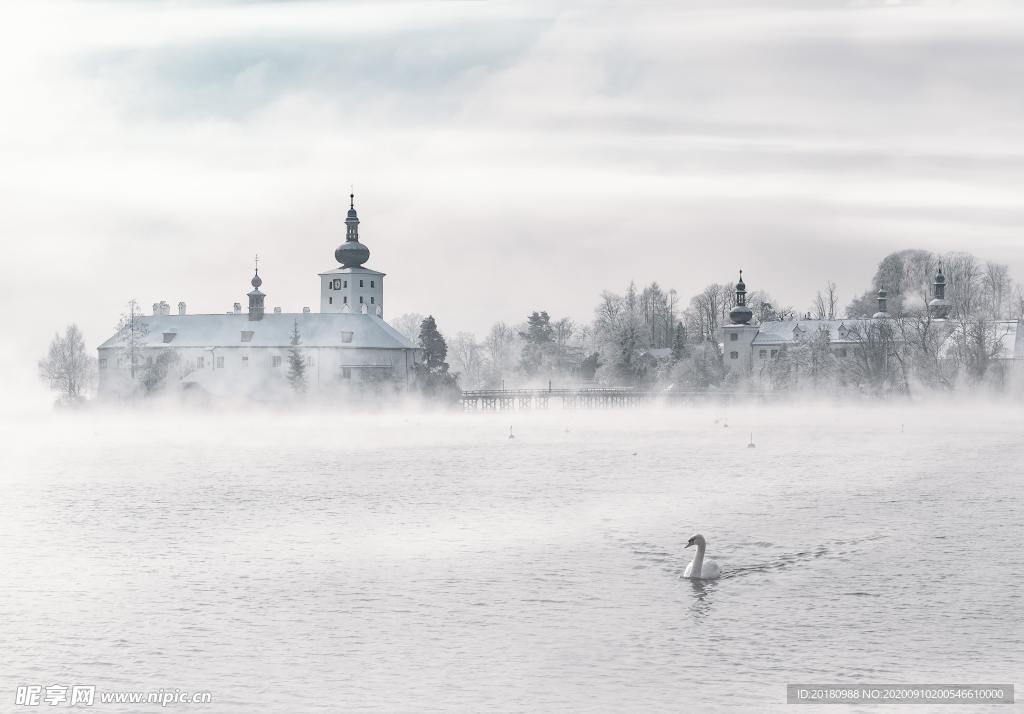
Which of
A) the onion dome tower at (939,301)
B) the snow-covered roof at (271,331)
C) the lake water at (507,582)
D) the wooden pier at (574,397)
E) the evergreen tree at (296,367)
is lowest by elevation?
the lake water at (507,582)

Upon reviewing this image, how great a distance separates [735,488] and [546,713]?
39513mm

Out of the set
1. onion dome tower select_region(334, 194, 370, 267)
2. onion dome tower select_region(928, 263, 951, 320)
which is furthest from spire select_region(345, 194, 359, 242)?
onion dome tower select_region(928, 263, 951, 320)

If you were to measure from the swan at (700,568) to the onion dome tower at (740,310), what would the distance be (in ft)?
443

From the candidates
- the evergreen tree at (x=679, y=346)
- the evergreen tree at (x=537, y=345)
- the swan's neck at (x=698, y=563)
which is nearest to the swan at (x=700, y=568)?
the swan's neck at (x=698, y=563)

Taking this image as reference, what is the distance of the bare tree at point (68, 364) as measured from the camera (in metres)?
155

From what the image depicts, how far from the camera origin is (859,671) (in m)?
23.8

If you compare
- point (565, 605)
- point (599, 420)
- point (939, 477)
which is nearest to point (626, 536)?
point (565, 605)

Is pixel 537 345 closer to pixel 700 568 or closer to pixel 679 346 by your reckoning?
pixel 679 346

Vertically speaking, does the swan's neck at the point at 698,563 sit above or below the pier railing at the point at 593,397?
below

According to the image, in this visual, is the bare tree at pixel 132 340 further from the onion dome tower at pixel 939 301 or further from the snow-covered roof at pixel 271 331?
the onion dome tower at pixel 939 301

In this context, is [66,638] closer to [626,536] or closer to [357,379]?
[626,536]

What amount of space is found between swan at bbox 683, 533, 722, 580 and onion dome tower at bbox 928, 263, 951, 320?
125m

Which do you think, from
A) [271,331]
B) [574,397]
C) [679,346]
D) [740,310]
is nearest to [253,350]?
[271,331]

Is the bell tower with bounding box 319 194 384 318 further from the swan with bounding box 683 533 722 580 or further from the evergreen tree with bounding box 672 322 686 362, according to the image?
the swan with bounding box 683 533 722 580
